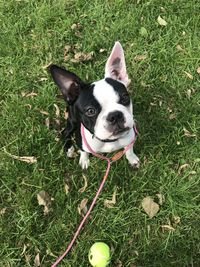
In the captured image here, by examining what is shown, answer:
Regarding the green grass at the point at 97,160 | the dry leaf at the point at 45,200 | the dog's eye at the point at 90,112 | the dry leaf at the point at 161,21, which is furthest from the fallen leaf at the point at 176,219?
the dry leaf at the point at 161,21

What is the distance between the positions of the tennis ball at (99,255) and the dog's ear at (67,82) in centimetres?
115

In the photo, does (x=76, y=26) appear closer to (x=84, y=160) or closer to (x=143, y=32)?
(x=143, y=32)

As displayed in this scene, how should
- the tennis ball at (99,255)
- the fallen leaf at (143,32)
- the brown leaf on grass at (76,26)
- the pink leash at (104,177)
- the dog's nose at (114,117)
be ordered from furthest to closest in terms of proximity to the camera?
the brown leaf on grass at (76,26) → the fallen leaf at (143,32) → the pink leash at (104,177) → the tennis ball at (99,255) → the dog's nose at (114,117)

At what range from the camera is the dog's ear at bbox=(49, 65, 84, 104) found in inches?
125

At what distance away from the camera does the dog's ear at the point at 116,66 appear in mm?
3219

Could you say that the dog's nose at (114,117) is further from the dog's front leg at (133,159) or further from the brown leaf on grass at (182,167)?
the brown leaf on grass at (182,167)

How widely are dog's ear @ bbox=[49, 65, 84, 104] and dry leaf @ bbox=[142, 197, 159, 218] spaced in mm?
1086

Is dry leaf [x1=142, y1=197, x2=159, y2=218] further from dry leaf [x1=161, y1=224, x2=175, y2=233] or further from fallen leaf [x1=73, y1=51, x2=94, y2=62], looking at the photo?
fallen leaf [x1=73, y1=51, x2=94, y2=62]

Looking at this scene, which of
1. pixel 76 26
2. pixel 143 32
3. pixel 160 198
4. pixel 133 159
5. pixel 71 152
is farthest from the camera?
pixel 76 26

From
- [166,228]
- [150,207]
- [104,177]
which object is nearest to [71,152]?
[104,177]

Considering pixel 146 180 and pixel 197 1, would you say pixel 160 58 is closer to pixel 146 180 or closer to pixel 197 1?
pixel 197 1

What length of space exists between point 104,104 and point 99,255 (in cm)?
115

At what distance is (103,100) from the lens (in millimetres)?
3135

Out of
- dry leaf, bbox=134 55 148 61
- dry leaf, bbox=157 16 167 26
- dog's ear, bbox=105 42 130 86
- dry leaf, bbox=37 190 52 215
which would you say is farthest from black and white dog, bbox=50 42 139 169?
dry leaf, bbox=157 16 167 26
